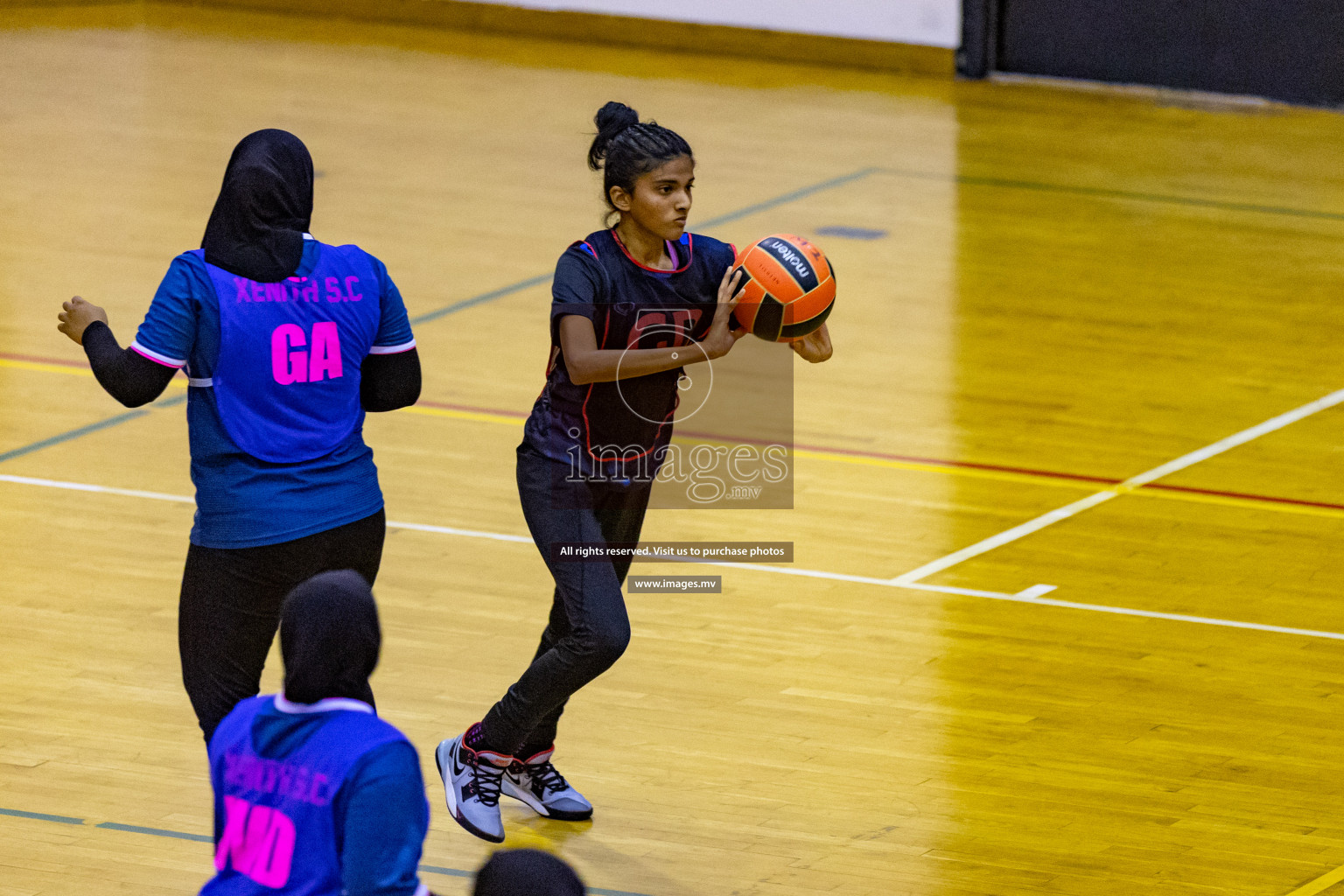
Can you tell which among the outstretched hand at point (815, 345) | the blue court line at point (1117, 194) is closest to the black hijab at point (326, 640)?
the outstretched hand at point (815, 345)

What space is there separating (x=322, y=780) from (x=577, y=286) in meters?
2.03

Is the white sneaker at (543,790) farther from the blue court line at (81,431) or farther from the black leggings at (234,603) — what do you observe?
the blue court line at (81,431)

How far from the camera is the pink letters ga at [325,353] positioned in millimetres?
4449

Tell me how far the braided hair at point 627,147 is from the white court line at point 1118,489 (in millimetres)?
2775

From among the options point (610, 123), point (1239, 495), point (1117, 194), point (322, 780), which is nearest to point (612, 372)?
point (610, 123)

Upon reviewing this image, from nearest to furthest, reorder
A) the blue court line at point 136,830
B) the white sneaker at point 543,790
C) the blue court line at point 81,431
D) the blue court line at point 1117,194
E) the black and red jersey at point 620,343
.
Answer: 1. the black and red jersey at point 620,343
2. the blue court line at point 136,830
3. the white sneaker at point 543,790
4. the blue court line at point 81,431
5. the blue court line at point 1117,194

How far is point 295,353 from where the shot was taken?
4422 mm

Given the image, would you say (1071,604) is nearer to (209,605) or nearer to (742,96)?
(209,605)

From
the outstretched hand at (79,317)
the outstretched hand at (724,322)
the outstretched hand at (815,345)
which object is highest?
the outstretched hand at (79,317)

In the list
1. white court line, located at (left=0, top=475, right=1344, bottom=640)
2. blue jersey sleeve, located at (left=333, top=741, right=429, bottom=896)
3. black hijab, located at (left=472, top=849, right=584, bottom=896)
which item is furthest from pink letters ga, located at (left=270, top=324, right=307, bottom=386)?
white court line, located at (left=0, top=475, right=1344, bottom=640)

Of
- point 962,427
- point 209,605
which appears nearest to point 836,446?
point 962,427

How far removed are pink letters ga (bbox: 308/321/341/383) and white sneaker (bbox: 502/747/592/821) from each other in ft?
4.70

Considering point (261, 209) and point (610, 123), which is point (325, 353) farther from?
point (610, 123)

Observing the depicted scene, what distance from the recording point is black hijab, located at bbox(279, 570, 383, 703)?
3135mm
